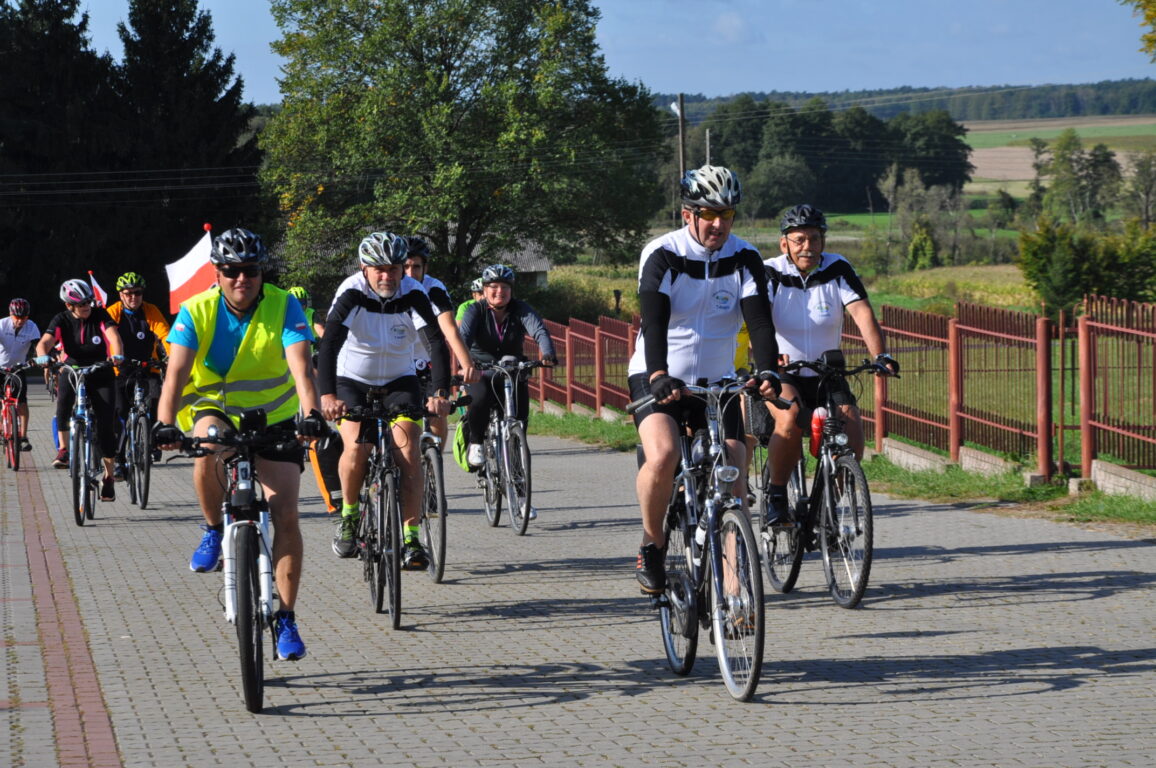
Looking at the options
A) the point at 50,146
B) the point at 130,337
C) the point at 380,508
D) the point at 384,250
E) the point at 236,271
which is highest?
the point at 50,146

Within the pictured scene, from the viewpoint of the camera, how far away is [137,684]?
6.40 m

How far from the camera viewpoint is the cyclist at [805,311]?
8.36m

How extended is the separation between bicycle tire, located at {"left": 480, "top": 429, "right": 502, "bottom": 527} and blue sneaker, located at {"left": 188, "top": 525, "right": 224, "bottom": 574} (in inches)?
176

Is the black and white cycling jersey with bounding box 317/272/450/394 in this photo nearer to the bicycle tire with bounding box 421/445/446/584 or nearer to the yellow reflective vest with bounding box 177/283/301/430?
the bicycle tire with bounding box 421/445/446/584

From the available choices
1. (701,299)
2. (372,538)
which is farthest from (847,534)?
(372,538)

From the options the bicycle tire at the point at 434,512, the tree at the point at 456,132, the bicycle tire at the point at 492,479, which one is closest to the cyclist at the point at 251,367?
the bicycle tire at the point at 434,512

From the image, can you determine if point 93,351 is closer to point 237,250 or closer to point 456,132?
point 237,250

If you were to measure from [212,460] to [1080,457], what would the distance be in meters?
8.15

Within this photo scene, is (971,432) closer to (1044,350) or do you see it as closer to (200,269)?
(1044,350)

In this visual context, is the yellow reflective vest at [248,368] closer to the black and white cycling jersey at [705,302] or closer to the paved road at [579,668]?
the paved road at [579,668]

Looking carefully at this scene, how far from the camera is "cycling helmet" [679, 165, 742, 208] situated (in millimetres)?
6438

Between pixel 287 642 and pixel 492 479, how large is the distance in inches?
213

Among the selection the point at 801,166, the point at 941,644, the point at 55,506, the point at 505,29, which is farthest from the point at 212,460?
the point at 801,166

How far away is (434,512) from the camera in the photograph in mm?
9086
